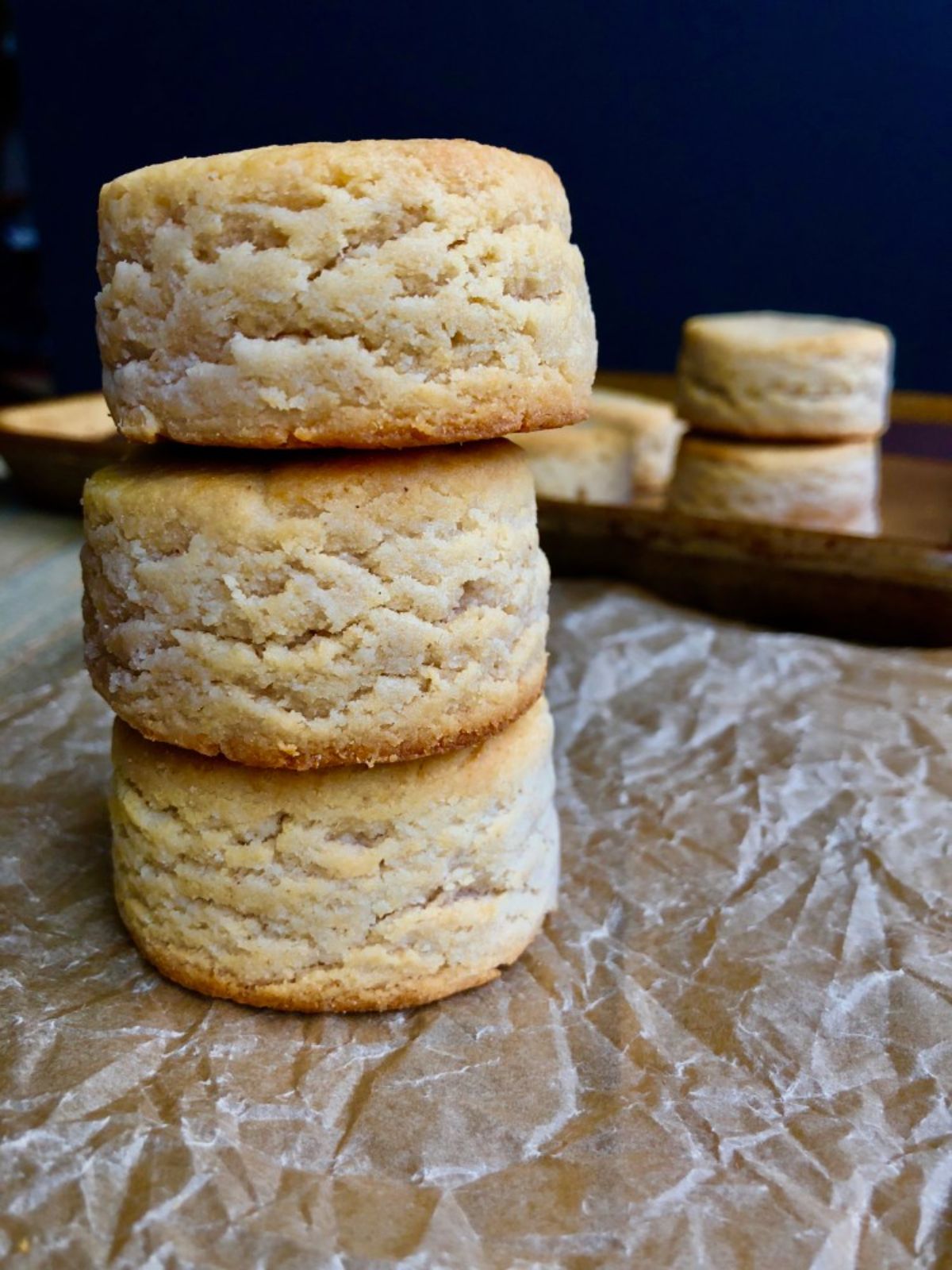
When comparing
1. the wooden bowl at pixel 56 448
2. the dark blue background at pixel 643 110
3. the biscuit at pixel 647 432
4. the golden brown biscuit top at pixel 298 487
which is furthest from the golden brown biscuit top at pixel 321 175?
the dark blue background at pixel 643 110

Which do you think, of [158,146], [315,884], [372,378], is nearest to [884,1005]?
[315,884]

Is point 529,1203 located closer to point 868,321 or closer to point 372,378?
point 372,378

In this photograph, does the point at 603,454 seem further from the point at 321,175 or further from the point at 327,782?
the point at 321,175

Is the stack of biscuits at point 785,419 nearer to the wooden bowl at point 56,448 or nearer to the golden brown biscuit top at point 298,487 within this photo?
the wooden bowl at point 56,448

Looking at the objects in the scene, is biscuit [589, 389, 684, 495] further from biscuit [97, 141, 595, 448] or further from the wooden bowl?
biscuit [97, 141, 595, 448]

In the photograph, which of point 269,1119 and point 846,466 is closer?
point 269,1119

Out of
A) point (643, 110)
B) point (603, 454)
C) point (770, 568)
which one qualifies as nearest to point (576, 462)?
point (603, 454)
